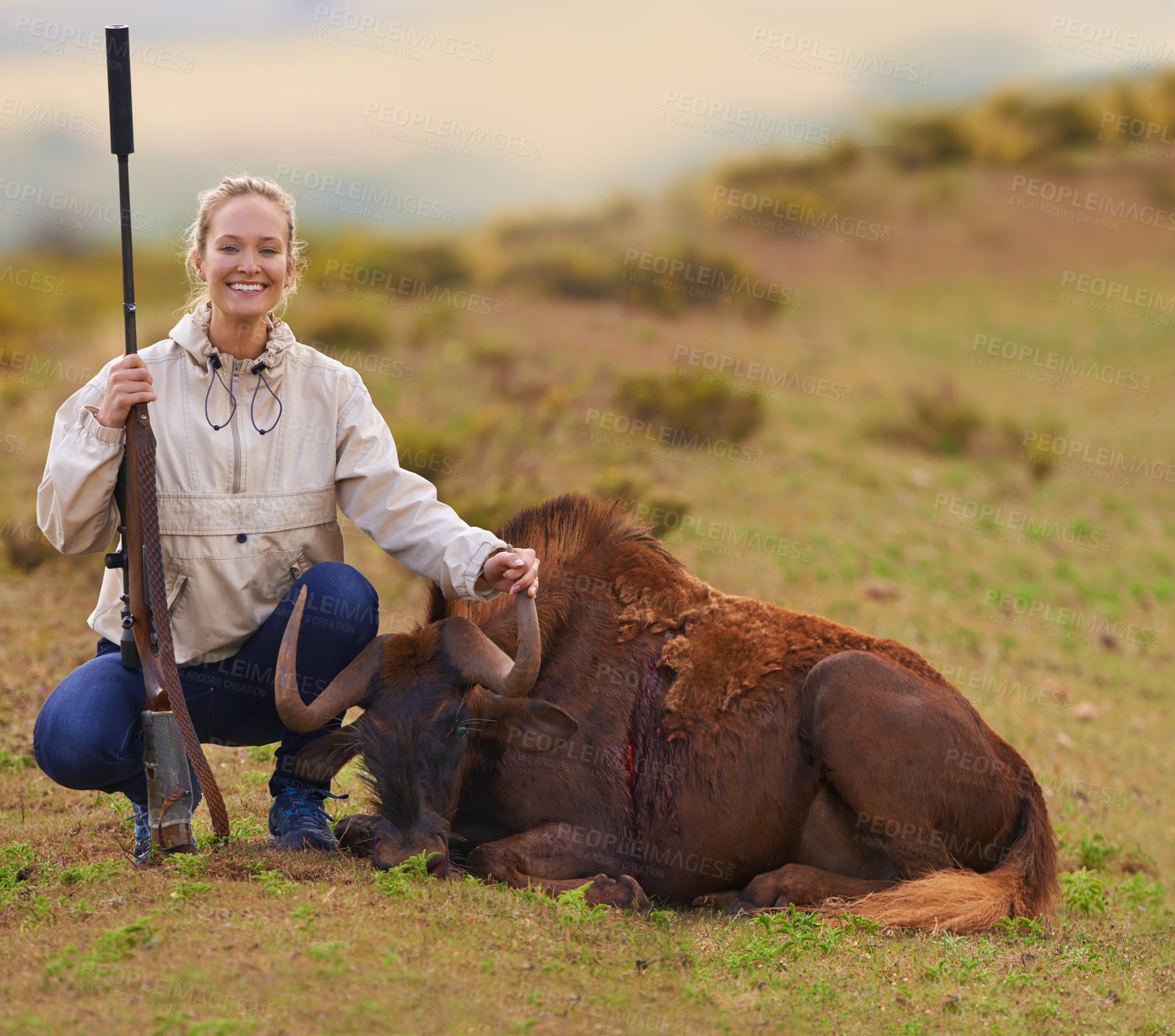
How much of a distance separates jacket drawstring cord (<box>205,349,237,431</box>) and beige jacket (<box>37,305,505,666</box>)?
15mm

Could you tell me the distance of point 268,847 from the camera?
5.04 metres

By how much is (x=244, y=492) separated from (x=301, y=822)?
59.6 inches

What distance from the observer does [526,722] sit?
202 inches

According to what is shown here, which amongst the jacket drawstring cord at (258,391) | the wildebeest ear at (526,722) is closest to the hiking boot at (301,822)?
the wildebeest ear at (526,722)

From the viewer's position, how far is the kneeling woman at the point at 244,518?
15.5ft

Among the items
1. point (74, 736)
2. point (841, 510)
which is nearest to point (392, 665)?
point (74, 736)

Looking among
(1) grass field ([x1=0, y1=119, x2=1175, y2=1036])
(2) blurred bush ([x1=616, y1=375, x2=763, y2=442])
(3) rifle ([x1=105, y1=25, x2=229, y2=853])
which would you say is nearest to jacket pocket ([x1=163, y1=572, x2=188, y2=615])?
(3) rifle ([x1=105, y1=25, x2=229, y2=853])

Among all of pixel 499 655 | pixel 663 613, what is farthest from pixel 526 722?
pixel 663 613

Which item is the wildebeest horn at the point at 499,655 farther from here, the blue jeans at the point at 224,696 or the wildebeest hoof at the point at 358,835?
the wildebeest hoof at the point at 358,835

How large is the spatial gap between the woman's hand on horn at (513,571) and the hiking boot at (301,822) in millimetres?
1382

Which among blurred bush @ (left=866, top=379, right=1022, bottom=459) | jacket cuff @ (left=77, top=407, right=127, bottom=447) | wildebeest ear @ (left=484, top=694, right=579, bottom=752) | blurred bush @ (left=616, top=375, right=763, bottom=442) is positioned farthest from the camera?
blurred bush @ (left=866, top=379, right=1022, bottom=459)

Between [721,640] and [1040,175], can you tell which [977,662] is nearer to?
[721,640]

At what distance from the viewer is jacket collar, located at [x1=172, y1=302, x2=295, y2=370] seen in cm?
500

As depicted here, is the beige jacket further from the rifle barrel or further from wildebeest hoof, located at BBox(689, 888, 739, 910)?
wildebeest hoof, located at BBox(689, 888, 739, 910)
